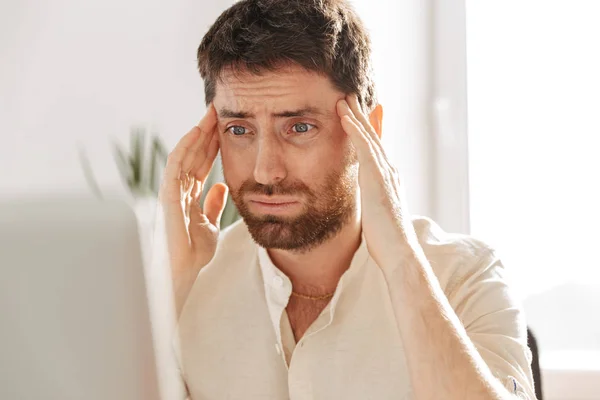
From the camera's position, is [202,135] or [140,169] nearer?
[202,135]

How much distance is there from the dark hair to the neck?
1.00 feet

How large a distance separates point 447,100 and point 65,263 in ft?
9.67

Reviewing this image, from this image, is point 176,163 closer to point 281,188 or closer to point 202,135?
point 202,135

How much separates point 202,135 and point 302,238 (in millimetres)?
326

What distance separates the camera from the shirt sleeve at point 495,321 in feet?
4.39

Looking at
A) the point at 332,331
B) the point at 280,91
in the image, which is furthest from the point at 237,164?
the point at 332,331

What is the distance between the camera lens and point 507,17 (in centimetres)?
310

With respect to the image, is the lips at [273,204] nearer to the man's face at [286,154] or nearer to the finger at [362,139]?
the man's face at [286,154]

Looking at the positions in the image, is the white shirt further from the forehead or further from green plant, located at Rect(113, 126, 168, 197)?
green plant, located at Rect(113, 126, 168, 197)

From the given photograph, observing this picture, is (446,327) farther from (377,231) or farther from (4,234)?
(4,234)

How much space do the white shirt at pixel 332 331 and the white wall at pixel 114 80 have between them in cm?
90

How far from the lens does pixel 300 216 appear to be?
1543 millimetres

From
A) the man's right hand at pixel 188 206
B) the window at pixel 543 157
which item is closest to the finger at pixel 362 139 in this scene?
the man's right hand at pixel 188 206

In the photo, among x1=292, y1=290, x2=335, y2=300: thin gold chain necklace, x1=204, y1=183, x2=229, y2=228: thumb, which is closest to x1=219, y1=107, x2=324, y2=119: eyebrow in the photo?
x1=204, y1=183, x2=229, y2=228: thumb
